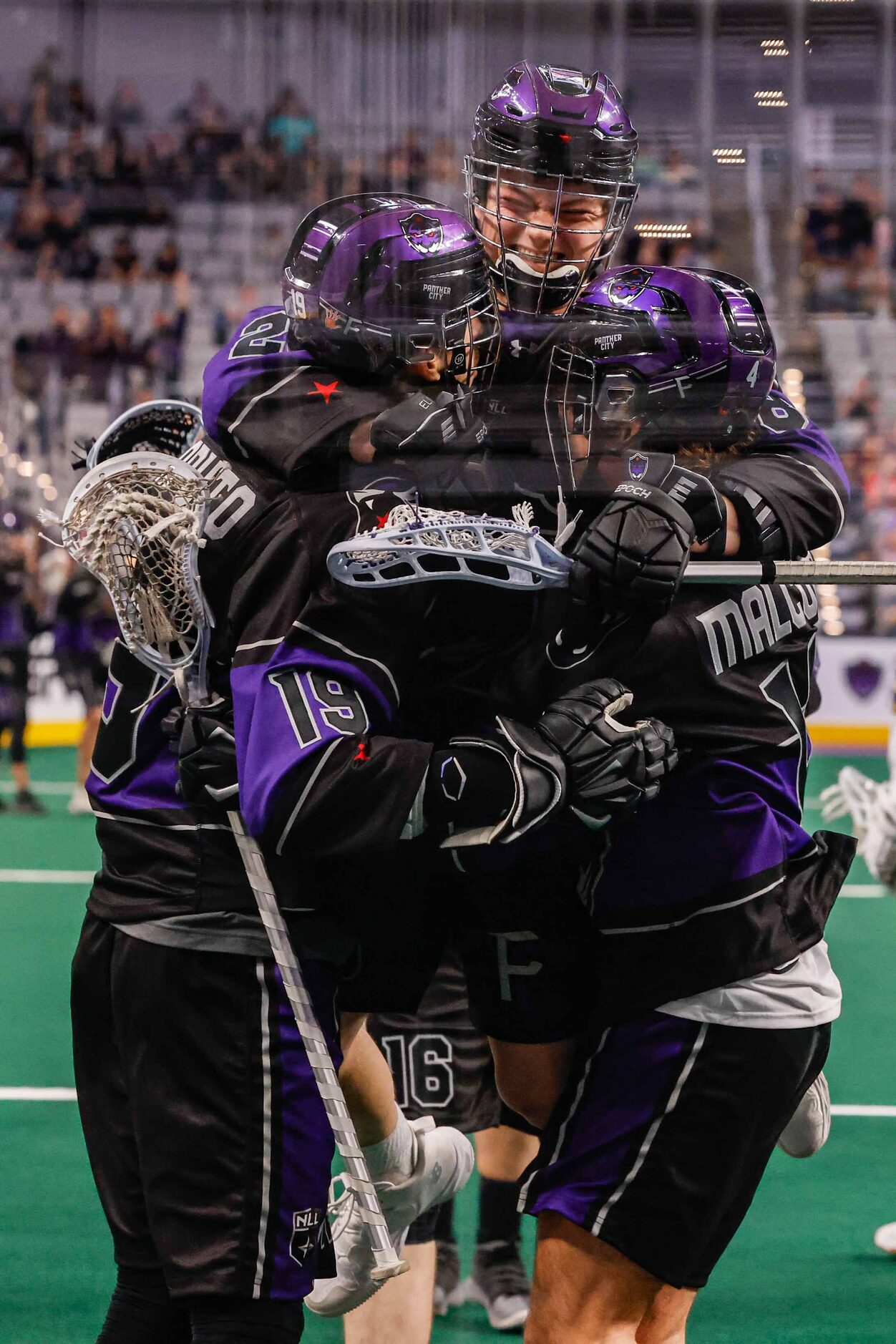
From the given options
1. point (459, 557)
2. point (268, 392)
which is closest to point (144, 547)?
point (268, 392)

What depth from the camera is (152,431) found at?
227 centimetres

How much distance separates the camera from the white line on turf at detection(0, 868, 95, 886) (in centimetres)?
664

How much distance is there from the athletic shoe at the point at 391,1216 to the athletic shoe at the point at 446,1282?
1.98 feet

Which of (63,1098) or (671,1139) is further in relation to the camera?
(63,1098)

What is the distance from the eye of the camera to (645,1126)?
1.89 m

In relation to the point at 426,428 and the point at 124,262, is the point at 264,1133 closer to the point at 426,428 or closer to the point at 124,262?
the point at 426,428

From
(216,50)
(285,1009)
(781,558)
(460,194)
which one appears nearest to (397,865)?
(285,1009)

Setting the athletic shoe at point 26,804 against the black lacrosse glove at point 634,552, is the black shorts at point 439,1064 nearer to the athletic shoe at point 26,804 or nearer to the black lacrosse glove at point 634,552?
the black lacrosse glove at point 634,552

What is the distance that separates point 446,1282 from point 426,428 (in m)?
1.84

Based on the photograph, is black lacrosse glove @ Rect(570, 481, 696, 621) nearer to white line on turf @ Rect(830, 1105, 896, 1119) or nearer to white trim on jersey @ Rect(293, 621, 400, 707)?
white trim on jersey @ Rect(293, 621, 400, 707)

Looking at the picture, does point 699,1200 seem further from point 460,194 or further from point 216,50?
point 216,50

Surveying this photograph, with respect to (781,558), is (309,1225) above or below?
below

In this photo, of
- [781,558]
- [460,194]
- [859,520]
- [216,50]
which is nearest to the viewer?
[781,558]

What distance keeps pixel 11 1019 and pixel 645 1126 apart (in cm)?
324
